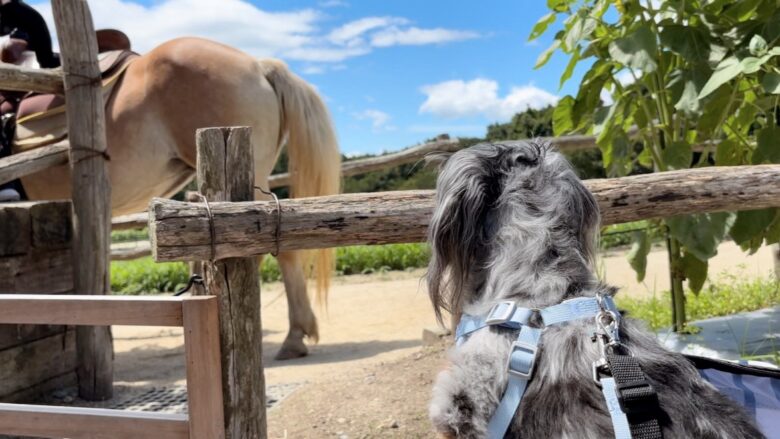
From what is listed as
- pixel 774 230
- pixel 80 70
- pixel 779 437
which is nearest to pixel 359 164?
pixel 80 70

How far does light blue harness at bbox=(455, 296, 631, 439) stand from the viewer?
1.43 meters

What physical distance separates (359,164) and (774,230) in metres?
4.76

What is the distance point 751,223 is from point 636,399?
2.51m

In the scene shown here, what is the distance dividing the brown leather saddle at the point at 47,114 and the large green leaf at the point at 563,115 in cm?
355

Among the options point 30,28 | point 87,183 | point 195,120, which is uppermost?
point 30,28

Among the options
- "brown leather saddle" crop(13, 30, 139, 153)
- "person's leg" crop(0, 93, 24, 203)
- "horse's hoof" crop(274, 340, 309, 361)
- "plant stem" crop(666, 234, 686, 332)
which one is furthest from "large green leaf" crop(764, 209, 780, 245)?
"person's leg" crop(0, 93, 24, 203)

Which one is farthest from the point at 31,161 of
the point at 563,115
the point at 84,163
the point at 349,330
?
the point at 349,330

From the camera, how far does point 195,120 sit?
17.2ft

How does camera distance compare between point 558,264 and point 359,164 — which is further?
point 359,164

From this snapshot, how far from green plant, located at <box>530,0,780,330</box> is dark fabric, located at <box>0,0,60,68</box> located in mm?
3910

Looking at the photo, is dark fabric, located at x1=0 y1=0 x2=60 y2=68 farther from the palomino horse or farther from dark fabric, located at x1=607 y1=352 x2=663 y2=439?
dark fabric, located at x1=607 y1=352 x2=663 y2=439

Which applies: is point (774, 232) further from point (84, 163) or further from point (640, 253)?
point (84, 163)

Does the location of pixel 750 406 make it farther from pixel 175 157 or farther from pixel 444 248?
pixel 175 157

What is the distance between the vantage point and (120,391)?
489 centimetres
